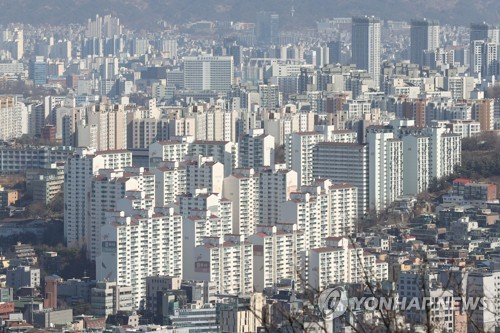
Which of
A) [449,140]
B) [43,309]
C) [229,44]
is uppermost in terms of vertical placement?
[229,44]

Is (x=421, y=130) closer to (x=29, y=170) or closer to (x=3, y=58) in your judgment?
(x=29, y=170)

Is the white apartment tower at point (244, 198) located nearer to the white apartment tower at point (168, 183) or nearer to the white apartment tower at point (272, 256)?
the white apartment tower at point (168, 183)

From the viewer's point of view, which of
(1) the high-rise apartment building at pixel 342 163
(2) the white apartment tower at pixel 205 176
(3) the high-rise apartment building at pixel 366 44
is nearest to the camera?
(2) the white apartment tower at pixel 205 176

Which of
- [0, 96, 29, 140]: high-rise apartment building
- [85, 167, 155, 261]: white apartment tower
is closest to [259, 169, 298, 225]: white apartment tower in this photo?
[85, 167, 155, 261]: white apartment tower

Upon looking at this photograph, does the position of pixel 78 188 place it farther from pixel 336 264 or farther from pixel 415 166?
pixel 415 166

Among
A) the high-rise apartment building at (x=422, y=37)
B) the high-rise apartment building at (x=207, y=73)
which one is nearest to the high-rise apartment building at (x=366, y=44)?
the high-rise apartment building at (x=422, y=37)

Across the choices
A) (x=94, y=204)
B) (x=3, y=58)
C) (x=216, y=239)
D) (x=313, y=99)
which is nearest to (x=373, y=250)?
(x=216, y=239)
